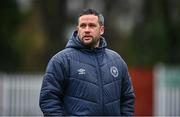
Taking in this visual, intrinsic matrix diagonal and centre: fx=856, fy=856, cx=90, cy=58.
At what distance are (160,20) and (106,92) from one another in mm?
22552

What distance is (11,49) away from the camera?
97.1ft

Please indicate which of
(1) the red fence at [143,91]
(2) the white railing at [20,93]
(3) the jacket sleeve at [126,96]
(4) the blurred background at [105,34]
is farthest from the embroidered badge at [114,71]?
(4) the blurred background at [105,34]

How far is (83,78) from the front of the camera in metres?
7.38

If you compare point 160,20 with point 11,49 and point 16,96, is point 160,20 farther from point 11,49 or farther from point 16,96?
point 16,96

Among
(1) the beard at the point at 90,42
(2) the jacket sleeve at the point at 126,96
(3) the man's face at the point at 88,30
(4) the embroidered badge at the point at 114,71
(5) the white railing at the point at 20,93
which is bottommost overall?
(5) the white railing at the point at 20,93

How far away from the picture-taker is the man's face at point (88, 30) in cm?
743

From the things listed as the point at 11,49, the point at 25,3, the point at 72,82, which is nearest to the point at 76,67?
the point at 72,82

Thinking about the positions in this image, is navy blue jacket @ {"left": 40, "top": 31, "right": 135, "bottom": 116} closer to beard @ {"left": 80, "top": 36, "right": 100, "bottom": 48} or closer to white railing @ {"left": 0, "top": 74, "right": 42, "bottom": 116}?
beard @ {"left": 80, "top": 36, "right": 100, "bottom": 48}

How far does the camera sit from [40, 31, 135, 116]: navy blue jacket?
7.33 metres

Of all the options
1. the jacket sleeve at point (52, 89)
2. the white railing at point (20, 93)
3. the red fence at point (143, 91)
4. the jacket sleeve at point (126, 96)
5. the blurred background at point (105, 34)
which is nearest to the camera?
the jacket sleeve at point (52, 89)

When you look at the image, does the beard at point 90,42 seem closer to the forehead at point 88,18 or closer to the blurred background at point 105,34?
the forehead at point 88,18

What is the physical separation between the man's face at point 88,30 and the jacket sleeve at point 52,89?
32 cm

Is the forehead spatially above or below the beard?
above

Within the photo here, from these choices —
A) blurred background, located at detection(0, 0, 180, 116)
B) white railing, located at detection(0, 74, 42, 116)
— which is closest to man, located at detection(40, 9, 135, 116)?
white railing, located at detection(0, 74, 42, 116)
